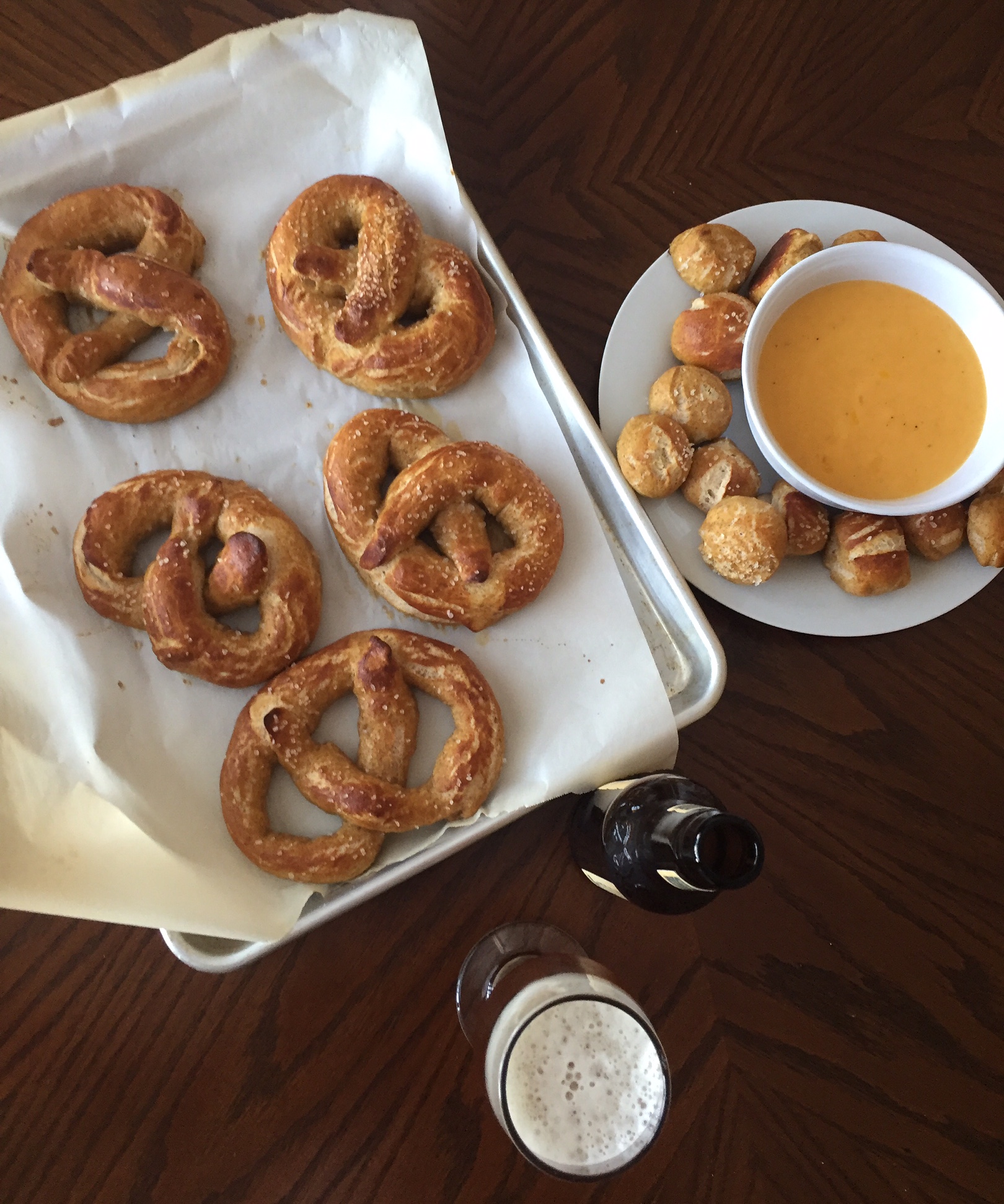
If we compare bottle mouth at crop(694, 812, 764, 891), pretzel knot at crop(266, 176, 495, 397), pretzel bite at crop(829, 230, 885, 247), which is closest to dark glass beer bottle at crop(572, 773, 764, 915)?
bottle mouth at crop(694, 812, 764, 891)

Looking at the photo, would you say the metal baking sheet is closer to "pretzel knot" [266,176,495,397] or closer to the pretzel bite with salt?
"pretzel knot" [266,176,495,397]

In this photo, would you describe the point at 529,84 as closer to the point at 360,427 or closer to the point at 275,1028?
the point at 360,427

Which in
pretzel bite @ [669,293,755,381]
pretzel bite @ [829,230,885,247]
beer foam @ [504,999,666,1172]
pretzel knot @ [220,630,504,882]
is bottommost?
beer foam @ [504,999,666,1172]

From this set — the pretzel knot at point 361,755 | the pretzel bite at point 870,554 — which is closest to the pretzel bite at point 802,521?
the pretzel bite at point 870,554

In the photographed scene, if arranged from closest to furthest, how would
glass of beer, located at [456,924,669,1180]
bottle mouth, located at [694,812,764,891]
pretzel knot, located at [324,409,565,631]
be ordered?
bottle mouth, located at [694,812,764,891]
glass of beer, located at [456,924,669,1180]
pretzel knot, located at [324,409,565,631]

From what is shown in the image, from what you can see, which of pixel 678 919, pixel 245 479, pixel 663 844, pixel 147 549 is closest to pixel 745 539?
pixel 663 844

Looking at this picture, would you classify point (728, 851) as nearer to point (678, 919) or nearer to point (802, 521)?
point (678, 919)
